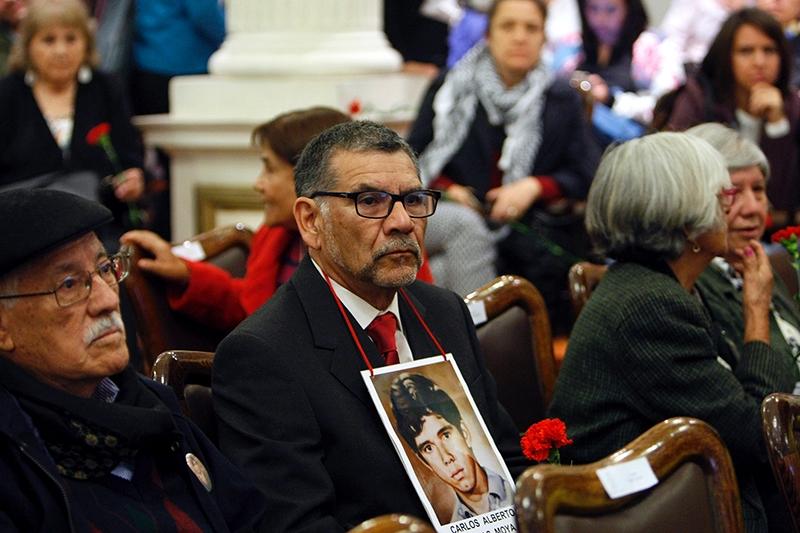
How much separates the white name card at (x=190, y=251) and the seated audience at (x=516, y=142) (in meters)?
1.64

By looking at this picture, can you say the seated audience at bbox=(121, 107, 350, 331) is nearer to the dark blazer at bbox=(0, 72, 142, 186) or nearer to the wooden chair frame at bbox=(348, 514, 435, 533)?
the wooden chair frame at bbox=(348, 514, 435, 533)

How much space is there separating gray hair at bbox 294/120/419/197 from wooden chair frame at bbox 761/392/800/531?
33.4 inches

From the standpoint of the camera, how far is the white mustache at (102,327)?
2.26m

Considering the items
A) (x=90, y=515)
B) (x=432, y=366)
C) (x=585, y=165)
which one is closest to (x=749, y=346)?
(x=432, y=366)

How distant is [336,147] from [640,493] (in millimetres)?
953

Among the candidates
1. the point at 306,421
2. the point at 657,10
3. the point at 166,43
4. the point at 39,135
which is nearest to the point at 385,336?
the point at 306,421

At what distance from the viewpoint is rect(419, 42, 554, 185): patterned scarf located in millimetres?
5699

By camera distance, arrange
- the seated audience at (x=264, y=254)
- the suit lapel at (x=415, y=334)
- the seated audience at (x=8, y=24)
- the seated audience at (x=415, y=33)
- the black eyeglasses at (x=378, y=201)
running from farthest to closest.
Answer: the seated audience at (x=415, y=33) → the seated audience at (x=8, y=24) → the seated audience at (x=264, y=254) → the suit lapel at (x=415, y=334) → the black eyeglasses at (x=378, y=201)

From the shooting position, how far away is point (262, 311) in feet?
8.80

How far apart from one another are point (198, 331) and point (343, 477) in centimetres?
135

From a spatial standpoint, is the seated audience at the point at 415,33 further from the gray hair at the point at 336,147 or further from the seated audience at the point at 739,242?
the gray hair at the point at 336,147

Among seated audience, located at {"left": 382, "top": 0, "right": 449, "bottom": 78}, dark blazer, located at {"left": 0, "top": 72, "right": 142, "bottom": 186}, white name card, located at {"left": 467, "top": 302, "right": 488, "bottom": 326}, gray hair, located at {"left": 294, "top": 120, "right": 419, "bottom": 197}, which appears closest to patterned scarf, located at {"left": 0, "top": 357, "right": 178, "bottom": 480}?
gray hair, located at {"left": 294, "top": 120, "right": 419, "bottom": 197}

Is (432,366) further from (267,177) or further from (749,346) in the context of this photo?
(267,177)

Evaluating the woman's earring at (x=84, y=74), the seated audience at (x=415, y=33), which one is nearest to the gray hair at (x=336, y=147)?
the woman's earring at (x=84, y=74)
